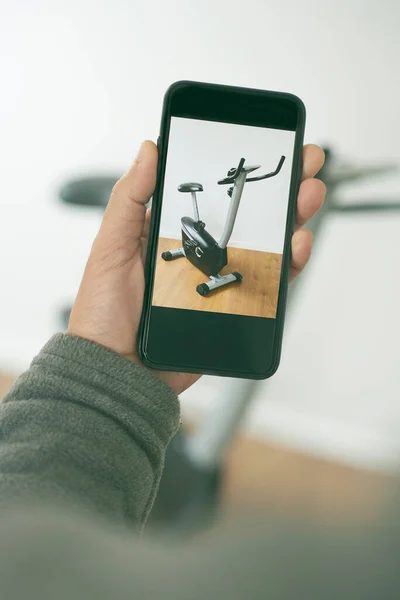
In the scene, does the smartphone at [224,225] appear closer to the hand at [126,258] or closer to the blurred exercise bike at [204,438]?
the hand at [126,258]

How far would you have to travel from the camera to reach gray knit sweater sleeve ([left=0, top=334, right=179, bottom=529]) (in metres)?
0.24

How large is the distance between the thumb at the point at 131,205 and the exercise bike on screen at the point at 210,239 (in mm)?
26

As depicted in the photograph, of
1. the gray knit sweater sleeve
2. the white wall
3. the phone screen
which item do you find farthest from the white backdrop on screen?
the white wall

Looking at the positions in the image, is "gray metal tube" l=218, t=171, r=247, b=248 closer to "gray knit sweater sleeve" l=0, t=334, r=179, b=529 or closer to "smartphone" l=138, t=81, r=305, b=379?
"smartphone" l=138, t=81, r=305, b=379

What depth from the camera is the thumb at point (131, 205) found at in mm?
359

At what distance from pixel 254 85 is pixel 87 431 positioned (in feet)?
1.34

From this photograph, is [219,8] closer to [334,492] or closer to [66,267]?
[66,267]

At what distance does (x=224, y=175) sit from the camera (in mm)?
377

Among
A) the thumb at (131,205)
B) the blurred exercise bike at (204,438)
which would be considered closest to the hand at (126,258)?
the thumb at (131,205)

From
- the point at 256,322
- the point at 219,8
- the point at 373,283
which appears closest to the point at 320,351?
the point at 373,283

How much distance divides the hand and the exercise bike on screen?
28 millimetres

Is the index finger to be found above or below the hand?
above

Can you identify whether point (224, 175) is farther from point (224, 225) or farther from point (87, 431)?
point (87, 431)

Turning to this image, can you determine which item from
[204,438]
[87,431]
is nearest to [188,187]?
[87,431]
